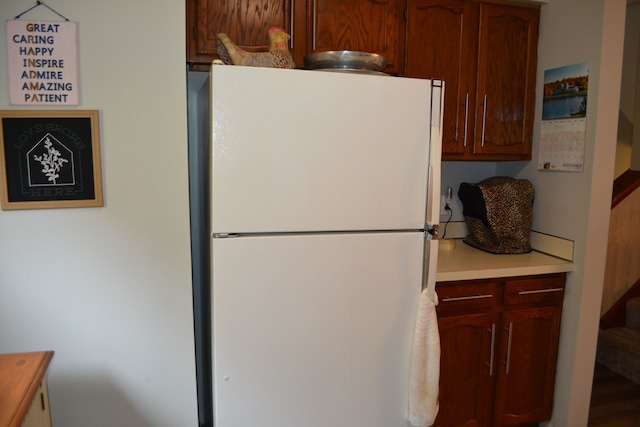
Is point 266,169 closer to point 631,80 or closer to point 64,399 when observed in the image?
point 64,399

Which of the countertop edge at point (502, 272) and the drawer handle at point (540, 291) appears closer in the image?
the countertop edge at point (502, 272)

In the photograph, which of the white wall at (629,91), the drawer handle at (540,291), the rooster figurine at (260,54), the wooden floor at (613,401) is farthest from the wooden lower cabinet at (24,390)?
the white wall at (629,91)

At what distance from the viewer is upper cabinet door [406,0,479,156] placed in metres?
2.24

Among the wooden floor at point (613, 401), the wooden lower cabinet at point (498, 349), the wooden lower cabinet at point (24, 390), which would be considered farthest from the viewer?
the wooden floor at point (613, 401)

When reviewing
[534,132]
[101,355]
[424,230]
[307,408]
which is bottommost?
[307,408]

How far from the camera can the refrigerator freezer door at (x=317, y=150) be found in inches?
59.6

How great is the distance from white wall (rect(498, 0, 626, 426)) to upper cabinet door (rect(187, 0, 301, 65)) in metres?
1.32

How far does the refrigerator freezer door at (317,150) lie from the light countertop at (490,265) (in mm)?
534

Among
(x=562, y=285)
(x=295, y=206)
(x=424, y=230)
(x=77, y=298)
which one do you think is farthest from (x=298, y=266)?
(x=562, y=285)

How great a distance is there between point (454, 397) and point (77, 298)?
1625 mm

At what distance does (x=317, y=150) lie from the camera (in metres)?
1.58

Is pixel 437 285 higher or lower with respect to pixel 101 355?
higher

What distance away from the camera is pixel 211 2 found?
1.92m

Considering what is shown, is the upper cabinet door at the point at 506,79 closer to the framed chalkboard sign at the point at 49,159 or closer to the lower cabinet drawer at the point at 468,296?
the lower cabinet drawer at the point at 468,296
